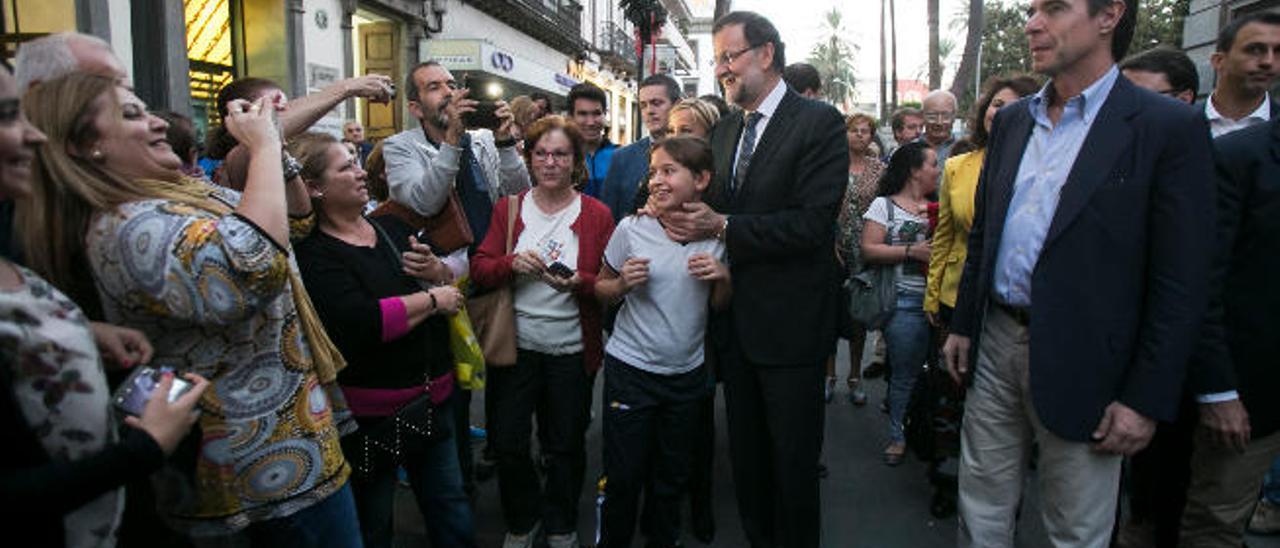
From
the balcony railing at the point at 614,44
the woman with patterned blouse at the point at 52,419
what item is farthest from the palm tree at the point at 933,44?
the woman with patterned blouse at the point at 52,419

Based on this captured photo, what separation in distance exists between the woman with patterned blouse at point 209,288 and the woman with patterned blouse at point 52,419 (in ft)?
0.85

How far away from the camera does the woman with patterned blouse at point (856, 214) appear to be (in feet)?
17.5

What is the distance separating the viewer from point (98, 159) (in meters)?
1.66

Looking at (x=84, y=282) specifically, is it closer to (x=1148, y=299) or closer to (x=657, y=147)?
(x=657, y=147)

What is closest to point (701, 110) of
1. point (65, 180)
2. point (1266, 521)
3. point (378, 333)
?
point (378, 333)

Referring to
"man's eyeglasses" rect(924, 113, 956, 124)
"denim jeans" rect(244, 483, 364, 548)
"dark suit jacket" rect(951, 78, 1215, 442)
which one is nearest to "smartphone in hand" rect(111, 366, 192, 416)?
"denim jeans" rect(244, 483, 364, 548)

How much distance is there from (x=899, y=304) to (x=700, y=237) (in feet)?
7.04

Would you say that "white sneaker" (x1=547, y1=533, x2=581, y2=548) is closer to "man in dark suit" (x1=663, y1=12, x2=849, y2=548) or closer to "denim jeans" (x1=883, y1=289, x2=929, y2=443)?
"man in dark suit" (x1=663, y1=12, x2=849, y2=548)

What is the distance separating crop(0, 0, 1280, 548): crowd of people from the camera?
1.64m

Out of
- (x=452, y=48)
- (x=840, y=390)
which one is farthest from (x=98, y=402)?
(x=452, y=48)

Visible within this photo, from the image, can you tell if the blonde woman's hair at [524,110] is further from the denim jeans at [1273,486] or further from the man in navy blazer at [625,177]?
the denim jeans at [1273,486]

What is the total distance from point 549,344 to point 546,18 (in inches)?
786

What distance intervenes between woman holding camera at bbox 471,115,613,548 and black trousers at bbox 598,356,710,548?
233mm

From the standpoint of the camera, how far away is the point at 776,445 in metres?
3.08
